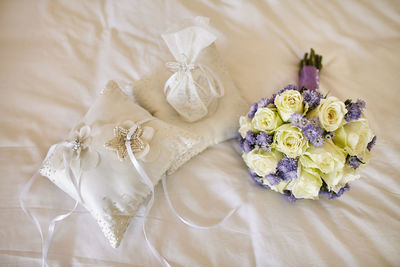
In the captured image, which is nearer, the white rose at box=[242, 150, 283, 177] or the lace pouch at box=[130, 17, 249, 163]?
the white rose at box=[242, 150, 283, 177]

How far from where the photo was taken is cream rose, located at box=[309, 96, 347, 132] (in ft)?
1.86

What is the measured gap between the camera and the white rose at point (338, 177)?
60cm

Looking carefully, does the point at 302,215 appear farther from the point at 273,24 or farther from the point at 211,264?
the point at 273,24

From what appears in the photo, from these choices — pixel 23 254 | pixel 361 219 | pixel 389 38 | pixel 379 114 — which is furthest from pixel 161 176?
pixel 389 38

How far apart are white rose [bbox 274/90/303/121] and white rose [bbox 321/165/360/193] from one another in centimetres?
18

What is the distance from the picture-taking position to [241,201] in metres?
0.73

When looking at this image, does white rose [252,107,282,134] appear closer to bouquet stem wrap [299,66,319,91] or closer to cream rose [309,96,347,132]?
cream rose [309,96,347,132]

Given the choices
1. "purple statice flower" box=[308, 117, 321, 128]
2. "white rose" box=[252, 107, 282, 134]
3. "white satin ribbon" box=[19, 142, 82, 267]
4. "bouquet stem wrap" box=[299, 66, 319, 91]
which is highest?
"bouquet stem wrap" box=[299, 66, 319, 91]

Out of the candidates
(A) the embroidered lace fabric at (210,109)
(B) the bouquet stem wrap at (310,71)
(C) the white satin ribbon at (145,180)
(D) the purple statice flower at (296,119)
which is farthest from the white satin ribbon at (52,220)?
(B) the bouquet stem wrap at (310,71)

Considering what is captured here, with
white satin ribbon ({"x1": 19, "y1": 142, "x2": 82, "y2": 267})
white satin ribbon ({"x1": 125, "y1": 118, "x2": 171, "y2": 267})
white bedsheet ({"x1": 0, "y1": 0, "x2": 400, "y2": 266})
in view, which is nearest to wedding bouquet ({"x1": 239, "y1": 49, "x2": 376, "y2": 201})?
white bedsheet ({"x1": 0, "y1": 0, "x2": 400, "y2": 266})

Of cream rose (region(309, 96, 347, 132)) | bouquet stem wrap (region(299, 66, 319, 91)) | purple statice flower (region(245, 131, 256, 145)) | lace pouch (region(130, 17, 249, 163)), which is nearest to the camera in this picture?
cream rose (region(309, 96, 347, 132))

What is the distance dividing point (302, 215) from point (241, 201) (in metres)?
0.19

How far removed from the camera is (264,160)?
63 centimetres

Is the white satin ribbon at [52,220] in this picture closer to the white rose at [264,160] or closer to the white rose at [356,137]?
the white rose at [264,160]
